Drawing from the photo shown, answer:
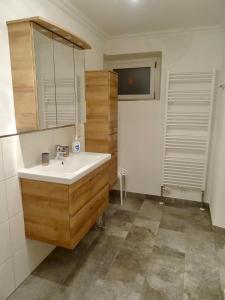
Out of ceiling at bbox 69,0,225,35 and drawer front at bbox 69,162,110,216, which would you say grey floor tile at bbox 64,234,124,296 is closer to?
drawer front at bbox 69,162,110,216

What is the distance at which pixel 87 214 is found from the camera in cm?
177

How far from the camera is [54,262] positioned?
6.37 feet

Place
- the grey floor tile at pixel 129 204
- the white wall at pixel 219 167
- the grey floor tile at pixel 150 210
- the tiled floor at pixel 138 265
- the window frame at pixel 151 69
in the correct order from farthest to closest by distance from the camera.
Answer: the window frame at pixel 151 69 → the grey floor tile at pixel 129 204 → the grey floor tile at pixel 150 210 → the white wall at pixel 219 167 → the tiled floor at pixel 138 265

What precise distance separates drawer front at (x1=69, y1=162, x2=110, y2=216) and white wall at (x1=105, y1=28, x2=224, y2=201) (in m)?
1.10

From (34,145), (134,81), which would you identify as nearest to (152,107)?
(134,81)

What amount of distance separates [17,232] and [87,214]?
0.54m

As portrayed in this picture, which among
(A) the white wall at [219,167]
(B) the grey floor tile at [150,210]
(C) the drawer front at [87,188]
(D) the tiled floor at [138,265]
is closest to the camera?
(C) the drawer front at [87,188]

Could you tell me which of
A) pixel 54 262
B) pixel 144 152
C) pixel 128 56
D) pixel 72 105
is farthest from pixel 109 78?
pixel 54 262

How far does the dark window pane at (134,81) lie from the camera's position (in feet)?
10.2

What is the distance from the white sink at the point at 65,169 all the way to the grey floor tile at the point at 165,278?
1004 mm

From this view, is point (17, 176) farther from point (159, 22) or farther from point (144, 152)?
point (159, 22)

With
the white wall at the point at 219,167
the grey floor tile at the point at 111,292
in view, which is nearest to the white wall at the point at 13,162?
the grey floor tile at the point at 111,292

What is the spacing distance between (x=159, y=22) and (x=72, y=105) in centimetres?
137

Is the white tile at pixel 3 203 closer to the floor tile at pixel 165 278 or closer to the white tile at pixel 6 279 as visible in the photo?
the white tile at pixel 6 279
